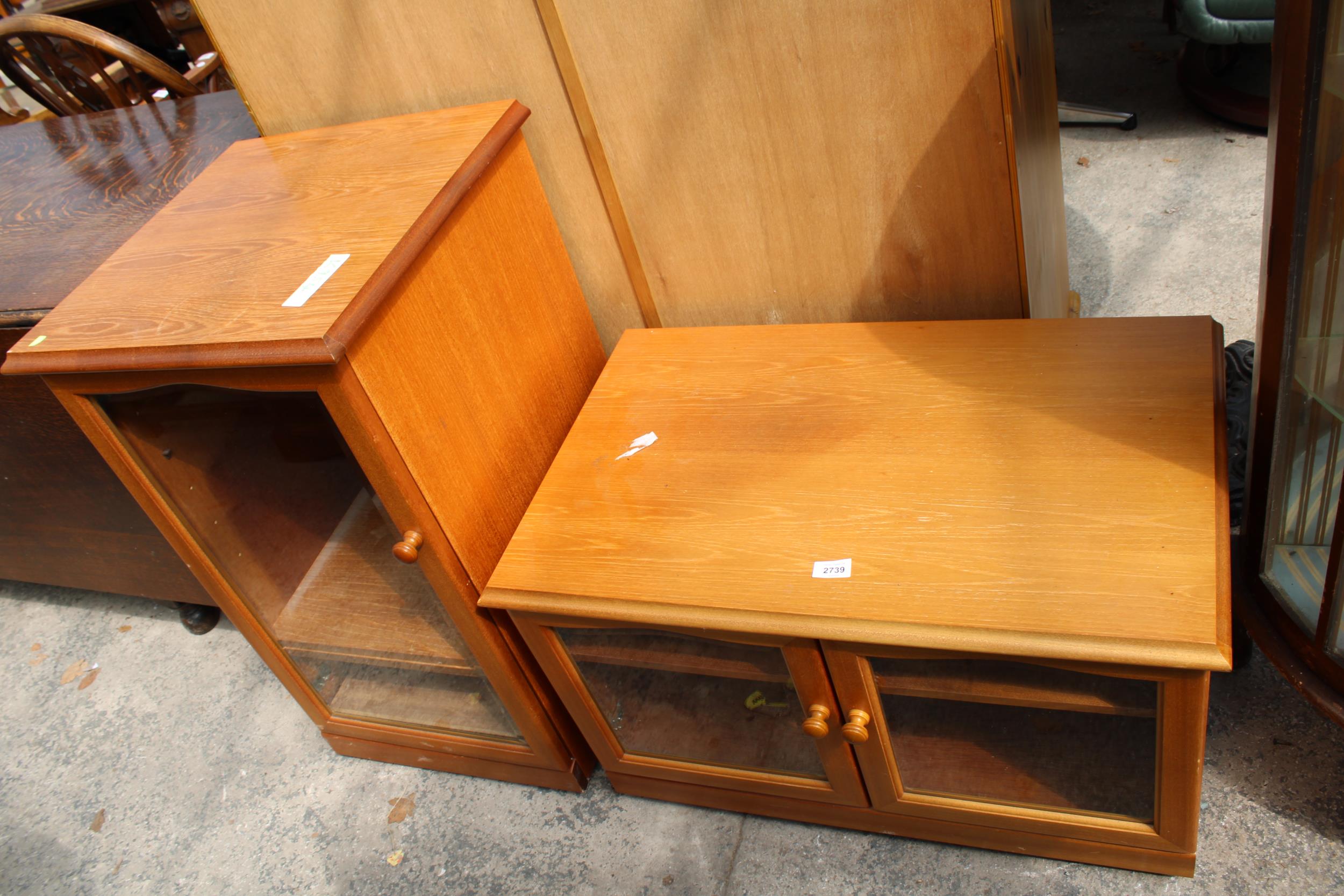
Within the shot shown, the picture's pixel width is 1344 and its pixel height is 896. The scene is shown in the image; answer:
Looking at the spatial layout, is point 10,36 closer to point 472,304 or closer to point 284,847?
point 472,304

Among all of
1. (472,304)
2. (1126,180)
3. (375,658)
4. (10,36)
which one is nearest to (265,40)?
(472,304)

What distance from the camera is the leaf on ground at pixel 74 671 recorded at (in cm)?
215

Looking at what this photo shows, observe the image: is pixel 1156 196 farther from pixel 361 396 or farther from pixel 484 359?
pixel 361 396

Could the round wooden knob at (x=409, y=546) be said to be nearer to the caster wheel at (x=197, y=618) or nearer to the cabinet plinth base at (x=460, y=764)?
the cabinet plinth base at (x=460, y=764)

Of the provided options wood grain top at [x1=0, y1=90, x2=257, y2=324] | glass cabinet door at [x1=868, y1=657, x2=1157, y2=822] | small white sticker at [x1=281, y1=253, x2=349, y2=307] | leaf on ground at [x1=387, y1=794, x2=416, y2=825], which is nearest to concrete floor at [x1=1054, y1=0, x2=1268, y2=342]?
glass cabinet door at [x1=868, y1=657, x2=1157, y2=822]

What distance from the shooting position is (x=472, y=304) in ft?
4.42

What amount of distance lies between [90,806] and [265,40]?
1.48 m

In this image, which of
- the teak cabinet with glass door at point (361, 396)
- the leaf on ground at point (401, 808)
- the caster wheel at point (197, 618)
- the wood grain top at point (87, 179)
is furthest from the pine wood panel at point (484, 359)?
the caster wheel at point (197, 618)

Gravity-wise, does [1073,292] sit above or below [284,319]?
below

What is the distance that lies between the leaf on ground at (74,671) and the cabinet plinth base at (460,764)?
0.74 m

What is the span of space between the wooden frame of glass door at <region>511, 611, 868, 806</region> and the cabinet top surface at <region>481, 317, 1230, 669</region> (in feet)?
0.17

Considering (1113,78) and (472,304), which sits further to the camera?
(1113,78)

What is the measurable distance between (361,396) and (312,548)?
21.4 inches

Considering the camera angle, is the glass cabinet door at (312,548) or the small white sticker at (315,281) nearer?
the small white sticker at (315,281)
